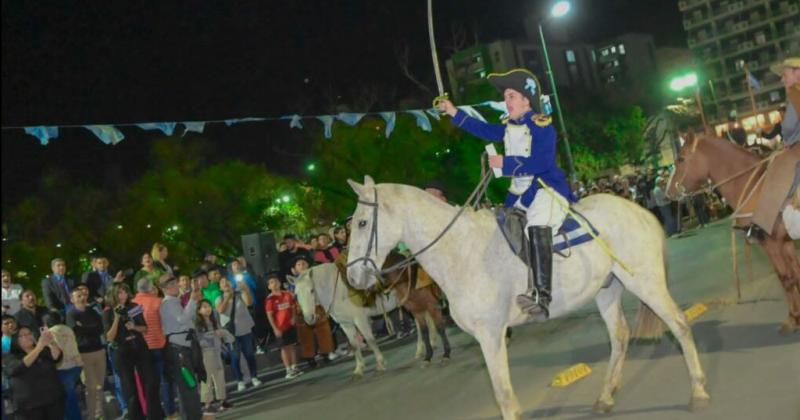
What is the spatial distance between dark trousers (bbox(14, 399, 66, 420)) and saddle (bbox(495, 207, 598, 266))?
593cm

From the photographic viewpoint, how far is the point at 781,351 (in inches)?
295

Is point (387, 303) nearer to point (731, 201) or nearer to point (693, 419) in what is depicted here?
point (731, 201)

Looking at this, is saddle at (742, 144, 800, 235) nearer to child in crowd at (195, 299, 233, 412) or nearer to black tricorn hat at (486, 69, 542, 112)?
black tricorn hat at (486, 69, 542, 112)

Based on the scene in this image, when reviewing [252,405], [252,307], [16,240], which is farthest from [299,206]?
[252,405]

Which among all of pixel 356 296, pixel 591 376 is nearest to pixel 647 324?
pixel 591 376

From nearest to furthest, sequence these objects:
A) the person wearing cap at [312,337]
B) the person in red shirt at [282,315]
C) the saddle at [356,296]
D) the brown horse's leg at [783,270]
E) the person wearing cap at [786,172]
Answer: the person wearing cap at [786,172]
the brown horse's leg at [783,270]
the saddle at [356,296]
the person in red shirt at [282,315]
the person wearing cap at [312,337]

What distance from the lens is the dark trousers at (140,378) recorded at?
10.1 metres

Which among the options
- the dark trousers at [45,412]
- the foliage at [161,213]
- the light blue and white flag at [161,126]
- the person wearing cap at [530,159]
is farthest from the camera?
the foliage at [161,213]

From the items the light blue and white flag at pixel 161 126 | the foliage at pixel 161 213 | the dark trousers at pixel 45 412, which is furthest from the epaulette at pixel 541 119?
the foliage at pixel 161 213

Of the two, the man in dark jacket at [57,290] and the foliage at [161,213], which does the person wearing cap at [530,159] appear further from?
the foliage at [161,213]

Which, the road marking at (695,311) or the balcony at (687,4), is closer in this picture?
the road marking at (695,311)

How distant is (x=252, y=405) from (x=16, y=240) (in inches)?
1531

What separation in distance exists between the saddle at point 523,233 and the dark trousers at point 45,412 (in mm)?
5934

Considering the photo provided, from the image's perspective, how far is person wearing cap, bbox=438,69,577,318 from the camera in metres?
6.36
